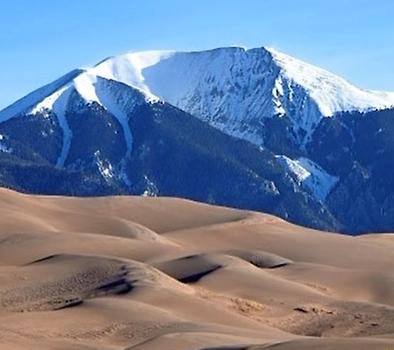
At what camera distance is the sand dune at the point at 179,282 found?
39969 millimetres

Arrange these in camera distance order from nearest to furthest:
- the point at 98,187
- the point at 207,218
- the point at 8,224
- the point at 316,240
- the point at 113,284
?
the point at 113,284 → the point at 8,224 → the point at 316,240 → the point at 207,218 → the point at 98,187

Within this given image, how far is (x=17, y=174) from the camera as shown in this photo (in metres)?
199

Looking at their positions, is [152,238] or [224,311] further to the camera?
[152,238]

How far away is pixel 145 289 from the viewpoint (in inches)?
1927

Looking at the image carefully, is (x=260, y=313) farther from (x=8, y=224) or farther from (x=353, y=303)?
(x=8, y=224)

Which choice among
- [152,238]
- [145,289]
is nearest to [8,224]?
[152,238]

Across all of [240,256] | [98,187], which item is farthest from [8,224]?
[98,187]

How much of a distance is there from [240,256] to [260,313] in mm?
19243

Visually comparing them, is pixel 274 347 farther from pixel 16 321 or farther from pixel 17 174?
pixel 17 174

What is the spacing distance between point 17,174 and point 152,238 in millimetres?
124822

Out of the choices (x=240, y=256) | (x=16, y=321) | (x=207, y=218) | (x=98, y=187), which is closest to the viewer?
(x=16, y=321)

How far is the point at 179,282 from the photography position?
5431 centimetres

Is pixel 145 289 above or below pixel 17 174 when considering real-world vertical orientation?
below

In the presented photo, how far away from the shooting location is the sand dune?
3997 cm
